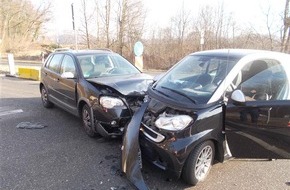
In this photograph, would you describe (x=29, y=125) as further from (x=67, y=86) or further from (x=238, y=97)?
(x=238, y=97)

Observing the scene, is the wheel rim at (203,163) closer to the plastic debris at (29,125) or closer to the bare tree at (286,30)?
the plastic debris at (29,125)

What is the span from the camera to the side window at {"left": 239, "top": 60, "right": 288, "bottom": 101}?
3514 millimetres

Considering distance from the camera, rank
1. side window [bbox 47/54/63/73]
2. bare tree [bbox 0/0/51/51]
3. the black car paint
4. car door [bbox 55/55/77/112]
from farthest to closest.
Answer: bare tree [bbox 0/0/51/51] → side window [bbox 47/54/63/73] → car door [bbox 55/55/77/112] → the black car paint

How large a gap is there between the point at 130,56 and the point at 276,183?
2326 cm

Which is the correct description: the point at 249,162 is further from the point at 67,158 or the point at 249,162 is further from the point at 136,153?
the point at 67,158

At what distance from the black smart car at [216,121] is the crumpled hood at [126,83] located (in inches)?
40.9

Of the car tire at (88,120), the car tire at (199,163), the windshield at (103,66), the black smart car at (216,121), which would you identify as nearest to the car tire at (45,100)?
the windshield at (103,66)

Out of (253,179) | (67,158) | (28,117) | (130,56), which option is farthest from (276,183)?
(130,56)

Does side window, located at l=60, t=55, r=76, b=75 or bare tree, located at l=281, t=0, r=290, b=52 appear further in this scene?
bare tree, located at l=281, t=0, r=290, b=52

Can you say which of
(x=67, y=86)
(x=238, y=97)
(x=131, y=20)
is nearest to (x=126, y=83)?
(x=67, y=86)

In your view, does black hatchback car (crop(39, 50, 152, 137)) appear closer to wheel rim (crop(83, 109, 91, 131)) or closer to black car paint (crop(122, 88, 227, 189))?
wheel rim (crop(83, 109, 91, 131))

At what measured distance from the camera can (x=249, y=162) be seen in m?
4.04

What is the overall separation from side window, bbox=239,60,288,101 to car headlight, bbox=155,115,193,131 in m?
0.86

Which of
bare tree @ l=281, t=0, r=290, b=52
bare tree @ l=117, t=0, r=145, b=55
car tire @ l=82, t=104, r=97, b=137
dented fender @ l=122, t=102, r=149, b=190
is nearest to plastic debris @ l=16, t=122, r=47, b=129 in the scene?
car tire @ l=82, t=104, r=97, b=137
